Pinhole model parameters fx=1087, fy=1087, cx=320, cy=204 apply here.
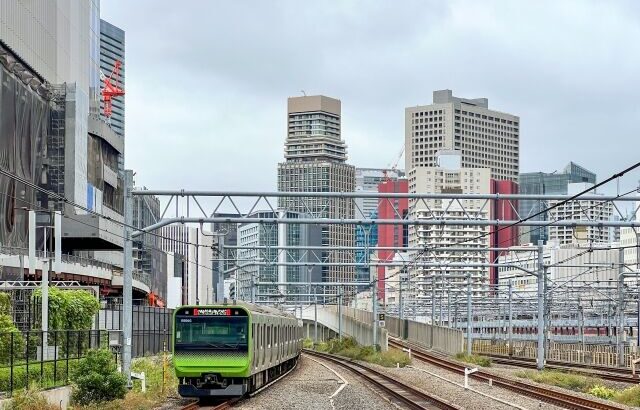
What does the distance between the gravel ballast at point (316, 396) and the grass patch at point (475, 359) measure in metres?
12.5

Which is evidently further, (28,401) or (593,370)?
(593,370)

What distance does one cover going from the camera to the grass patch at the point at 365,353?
53.8m

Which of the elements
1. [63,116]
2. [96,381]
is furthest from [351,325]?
[96,381]

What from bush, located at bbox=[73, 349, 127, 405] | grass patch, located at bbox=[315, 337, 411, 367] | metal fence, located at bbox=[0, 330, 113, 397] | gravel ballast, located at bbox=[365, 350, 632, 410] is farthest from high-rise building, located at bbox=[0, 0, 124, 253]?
bush, located at bbox=[73, 349, 127, 405]

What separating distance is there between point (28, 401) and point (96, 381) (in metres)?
4.12

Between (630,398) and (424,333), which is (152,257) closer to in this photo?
(424,333)

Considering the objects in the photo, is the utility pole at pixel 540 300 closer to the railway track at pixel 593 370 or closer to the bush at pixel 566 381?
the railway track at pixel 593 370

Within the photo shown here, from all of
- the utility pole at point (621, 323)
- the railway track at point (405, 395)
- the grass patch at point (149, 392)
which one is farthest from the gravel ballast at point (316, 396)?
the utility pole at point (621, 323)

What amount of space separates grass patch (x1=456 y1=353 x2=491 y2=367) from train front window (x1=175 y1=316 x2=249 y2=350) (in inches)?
1018

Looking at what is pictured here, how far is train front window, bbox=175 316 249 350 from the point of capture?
2956 cm

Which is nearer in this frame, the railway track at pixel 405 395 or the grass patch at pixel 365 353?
the railway track at pixel 405 395

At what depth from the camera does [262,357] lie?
33469 mm

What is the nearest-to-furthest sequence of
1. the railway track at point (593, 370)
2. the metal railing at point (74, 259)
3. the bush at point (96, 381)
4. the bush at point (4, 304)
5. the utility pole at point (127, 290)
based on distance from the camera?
the bush at point (96, 381) < the utility pole at point (127, 290) < the bush at point (4, 304) < the railway track at point (593, 370) < the metal railing at point (74, 259)

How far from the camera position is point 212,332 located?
29781 mm
